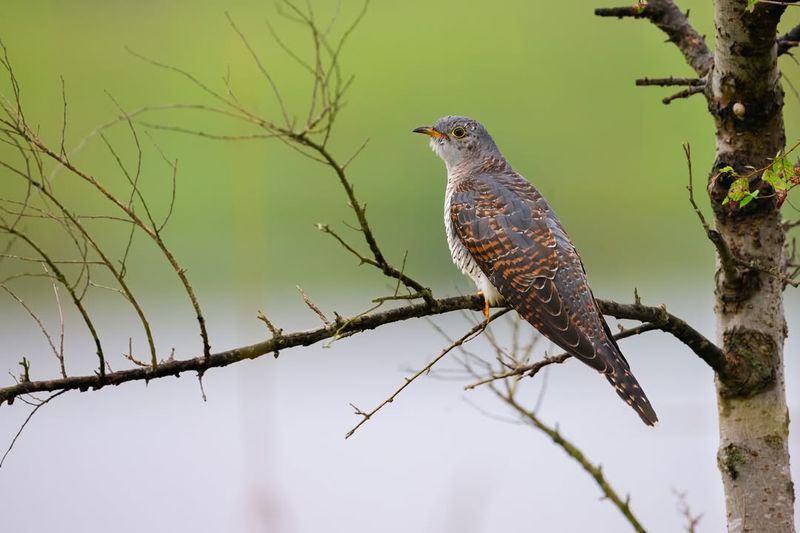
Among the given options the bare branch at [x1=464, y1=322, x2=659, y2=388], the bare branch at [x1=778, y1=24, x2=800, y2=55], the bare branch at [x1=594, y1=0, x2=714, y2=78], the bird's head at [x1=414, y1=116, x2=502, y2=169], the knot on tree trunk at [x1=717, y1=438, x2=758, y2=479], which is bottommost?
the knot on tree trunk at [x1=717, y1=438, x2=758, y2=479]

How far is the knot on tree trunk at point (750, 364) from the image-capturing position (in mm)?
3615

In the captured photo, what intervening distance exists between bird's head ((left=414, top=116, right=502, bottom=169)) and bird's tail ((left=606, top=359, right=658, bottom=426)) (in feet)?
5.99

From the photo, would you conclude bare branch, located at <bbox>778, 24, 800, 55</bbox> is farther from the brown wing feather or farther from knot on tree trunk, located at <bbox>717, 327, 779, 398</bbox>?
the brown wing feather

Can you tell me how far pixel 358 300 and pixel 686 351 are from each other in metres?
3.99

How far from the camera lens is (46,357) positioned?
1162cm

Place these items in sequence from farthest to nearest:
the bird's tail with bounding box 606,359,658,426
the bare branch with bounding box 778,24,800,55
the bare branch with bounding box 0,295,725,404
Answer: the bird's tail with bounding box 606,359,658,426, the bare branch with bounding box 778,24,800,55, the bare branch with bounding box 0,295,725,404

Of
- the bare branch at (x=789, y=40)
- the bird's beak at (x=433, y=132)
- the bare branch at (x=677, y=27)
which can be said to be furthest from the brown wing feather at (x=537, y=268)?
the bare branch at (x=789, y=40)

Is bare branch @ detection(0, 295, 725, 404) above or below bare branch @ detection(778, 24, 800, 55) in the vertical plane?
below

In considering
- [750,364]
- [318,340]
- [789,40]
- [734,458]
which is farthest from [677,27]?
[318,340]

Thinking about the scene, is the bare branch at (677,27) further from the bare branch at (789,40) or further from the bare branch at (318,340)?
the bare branch at (318,340)

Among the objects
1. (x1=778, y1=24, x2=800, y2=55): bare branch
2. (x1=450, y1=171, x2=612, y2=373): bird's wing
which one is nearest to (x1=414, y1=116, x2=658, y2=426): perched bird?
(x1=450, y1=171, x2=612, y2=373): bird's wing

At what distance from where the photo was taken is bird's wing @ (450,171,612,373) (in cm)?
Result: 433

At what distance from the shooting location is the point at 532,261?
15.2 feet

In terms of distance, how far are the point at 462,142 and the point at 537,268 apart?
4.52 ft
